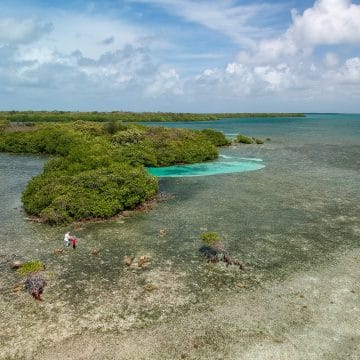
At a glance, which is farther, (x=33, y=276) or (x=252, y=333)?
(x=33, y=276)

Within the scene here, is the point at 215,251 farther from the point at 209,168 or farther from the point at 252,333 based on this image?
the point at 209,168

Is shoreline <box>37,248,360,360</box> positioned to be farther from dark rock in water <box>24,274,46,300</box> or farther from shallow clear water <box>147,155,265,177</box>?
shallow clear water <box>147,155,265,177</box>

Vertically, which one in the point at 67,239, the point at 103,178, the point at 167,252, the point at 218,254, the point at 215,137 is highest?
the point at 215,137

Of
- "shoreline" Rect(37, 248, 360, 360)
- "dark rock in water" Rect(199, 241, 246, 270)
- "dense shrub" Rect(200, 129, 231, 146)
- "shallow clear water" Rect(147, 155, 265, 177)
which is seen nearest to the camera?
"shoreline" Rect(37, 248, 360, 360)

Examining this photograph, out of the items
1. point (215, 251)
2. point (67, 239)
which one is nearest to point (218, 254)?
point (215, 251)

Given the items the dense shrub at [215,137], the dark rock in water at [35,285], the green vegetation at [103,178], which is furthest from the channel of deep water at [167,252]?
the dense shrub at [215,137]

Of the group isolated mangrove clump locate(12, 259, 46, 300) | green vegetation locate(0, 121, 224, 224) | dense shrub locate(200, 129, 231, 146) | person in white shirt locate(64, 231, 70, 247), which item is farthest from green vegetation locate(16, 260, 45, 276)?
dense shrub locate(200, 129, 231, 146)
